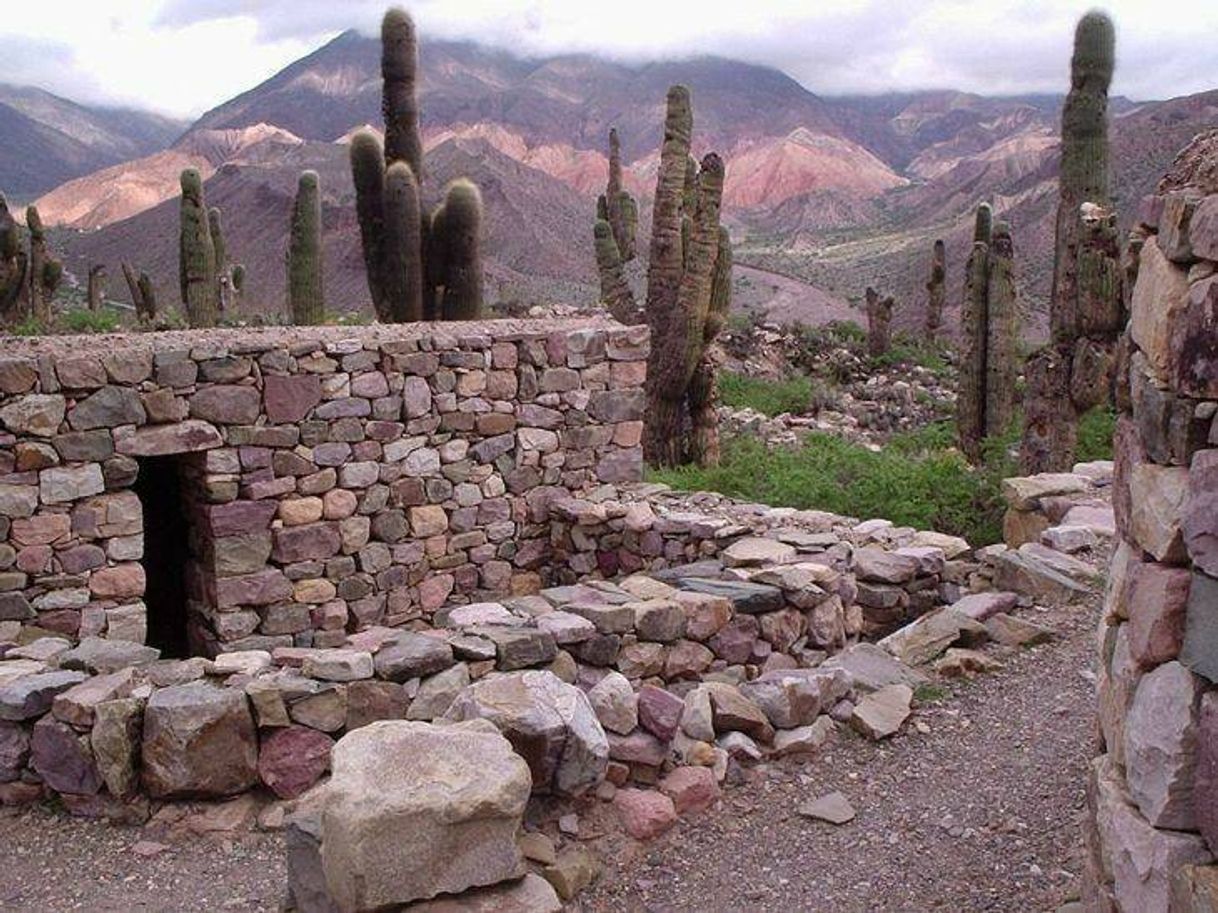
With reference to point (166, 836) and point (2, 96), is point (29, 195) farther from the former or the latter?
point (166, 836)

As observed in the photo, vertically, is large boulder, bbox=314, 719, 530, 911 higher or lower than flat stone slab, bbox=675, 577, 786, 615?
higher

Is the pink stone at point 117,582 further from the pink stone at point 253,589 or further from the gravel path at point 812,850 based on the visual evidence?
the gravel path at point 812,850

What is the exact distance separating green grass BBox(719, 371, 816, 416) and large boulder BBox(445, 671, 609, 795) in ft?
43.0

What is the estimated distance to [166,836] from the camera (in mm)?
4191

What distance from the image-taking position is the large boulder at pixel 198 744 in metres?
4.22

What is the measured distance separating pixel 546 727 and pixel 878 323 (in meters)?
19.1

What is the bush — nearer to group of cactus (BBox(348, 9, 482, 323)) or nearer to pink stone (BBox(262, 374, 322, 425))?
group of cactus (BBox(348, 9, 482, 323))

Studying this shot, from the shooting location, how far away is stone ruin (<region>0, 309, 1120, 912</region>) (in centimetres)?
411

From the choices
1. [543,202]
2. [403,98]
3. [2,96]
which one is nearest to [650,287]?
[403,98]

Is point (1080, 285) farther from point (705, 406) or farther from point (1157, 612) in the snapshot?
point (1157, 612)

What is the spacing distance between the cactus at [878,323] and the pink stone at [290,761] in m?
18.5

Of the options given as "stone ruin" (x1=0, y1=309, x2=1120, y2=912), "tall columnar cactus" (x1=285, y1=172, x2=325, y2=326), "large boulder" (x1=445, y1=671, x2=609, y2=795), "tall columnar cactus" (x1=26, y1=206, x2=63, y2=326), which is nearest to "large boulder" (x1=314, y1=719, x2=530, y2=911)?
"stone ruin" (x1=0, y1=309, x2=1120, y2=912)

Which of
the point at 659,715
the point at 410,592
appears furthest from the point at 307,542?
the point at 659,715

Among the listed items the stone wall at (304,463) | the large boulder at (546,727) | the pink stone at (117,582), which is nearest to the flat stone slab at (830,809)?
the large boulder at (546,727)
